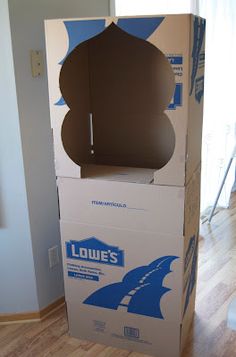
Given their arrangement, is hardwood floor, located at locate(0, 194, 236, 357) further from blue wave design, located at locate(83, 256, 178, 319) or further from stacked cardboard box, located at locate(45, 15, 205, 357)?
blue wave design, located at locate(83, 256, 178, 319)

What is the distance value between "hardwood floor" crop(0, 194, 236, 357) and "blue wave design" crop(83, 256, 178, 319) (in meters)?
0.25

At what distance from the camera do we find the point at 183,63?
1395mm

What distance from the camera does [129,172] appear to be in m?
1.75

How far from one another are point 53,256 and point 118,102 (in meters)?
0.91

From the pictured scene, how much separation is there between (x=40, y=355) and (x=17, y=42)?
1455 millimetres

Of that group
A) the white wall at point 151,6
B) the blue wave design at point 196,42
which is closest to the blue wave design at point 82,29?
the blue wave design at point 196,42

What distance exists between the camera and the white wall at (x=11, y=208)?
1.76 metres

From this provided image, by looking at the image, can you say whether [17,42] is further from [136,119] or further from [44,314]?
[44,314]

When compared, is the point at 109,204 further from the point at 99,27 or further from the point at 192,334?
the point at 192,334

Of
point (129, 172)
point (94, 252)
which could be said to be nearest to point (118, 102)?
point (129, 172)

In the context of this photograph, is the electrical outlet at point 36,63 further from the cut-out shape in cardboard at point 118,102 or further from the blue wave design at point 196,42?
the blue wave design at point 196,42

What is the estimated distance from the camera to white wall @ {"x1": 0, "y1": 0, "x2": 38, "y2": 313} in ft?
5.79

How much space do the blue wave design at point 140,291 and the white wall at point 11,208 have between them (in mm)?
440

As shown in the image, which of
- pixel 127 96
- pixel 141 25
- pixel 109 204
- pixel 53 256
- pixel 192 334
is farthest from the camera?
pixel 53 256
